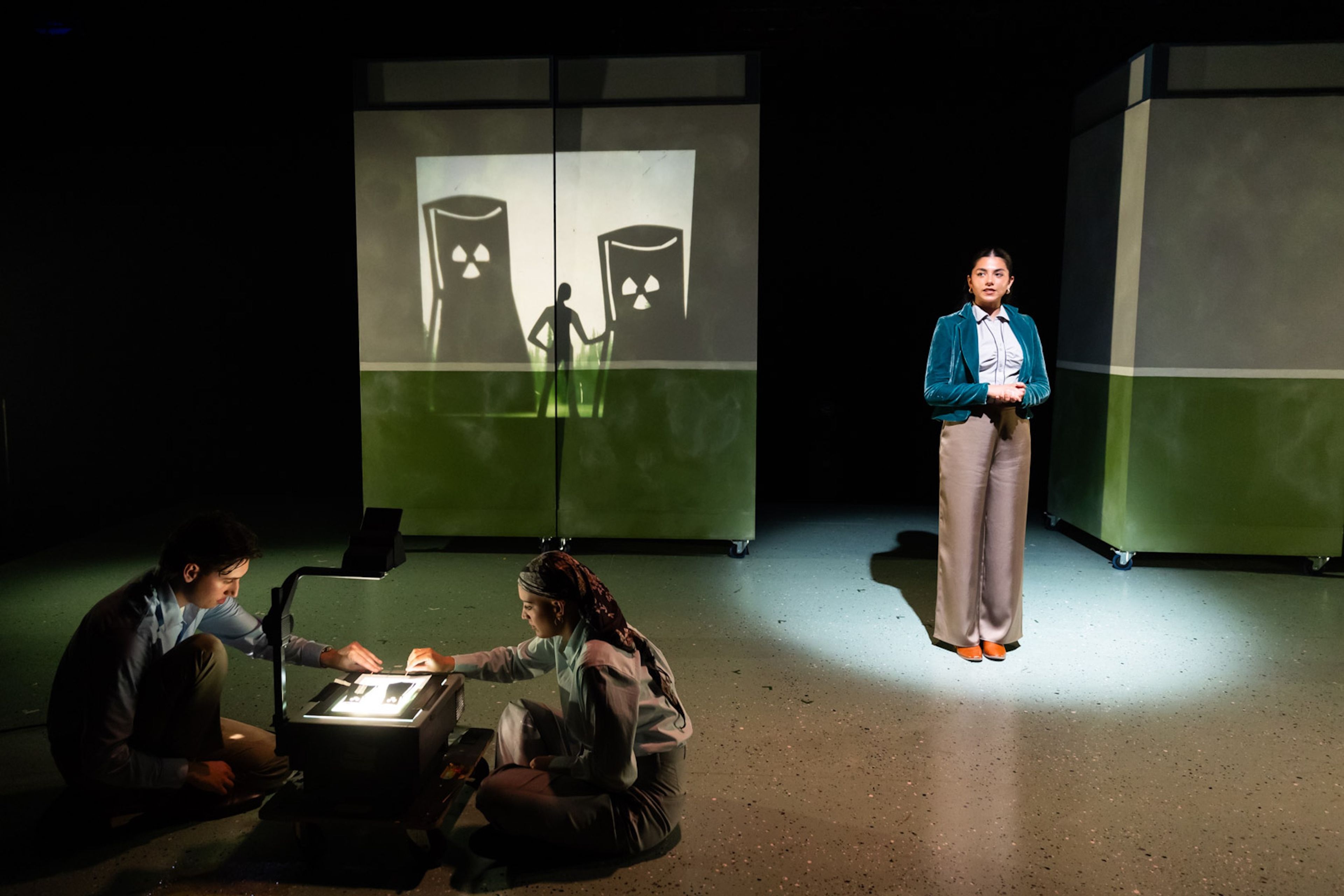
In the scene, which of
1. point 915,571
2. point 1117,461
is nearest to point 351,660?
point 915,571

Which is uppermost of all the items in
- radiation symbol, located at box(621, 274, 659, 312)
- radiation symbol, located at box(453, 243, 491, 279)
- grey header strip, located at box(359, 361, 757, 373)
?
radiation symbol, located at box(453, 243, 491, 279)

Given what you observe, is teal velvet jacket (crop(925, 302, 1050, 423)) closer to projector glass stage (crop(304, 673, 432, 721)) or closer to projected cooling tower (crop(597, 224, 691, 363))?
projected cooling tower (crop(597, 224, 691, 363))

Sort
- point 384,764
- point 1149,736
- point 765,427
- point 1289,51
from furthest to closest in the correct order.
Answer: point 765,427 < point 1289,51 < point 1149,736 < point 384,764

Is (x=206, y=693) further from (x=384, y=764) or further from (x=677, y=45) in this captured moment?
(x=677, y=45)

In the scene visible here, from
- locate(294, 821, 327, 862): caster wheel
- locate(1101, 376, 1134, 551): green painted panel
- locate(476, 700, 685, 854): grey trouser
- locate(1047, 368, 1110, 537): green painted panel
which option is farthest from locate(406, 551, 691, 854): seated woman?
locate(1047, 368, 1110, 537): green painted panel

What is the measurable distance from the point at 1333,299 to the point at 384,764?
4583mm

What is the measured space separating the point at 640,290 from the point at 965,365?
1896 millimetres

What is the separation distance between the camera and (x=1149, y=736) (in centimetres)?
301

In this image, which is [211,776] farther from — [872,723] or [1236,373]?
[1236,373]

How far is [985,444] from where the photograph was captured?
3.56 m

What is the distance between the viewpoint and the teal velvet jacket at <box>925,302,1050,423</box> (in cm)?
352

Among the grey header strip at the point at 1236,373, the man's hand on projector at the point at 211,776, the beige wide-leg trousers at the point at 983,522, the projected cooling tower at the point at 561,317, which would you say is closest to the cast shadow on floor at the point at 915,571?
the beige wide-leg trousers at the point at 983,522

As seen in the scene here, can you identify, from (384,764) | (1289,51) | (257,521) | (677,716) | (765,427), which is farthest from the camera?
(765,427)

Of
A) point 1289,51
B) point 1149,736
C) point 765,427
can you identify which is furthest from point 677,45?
point 1149,736
